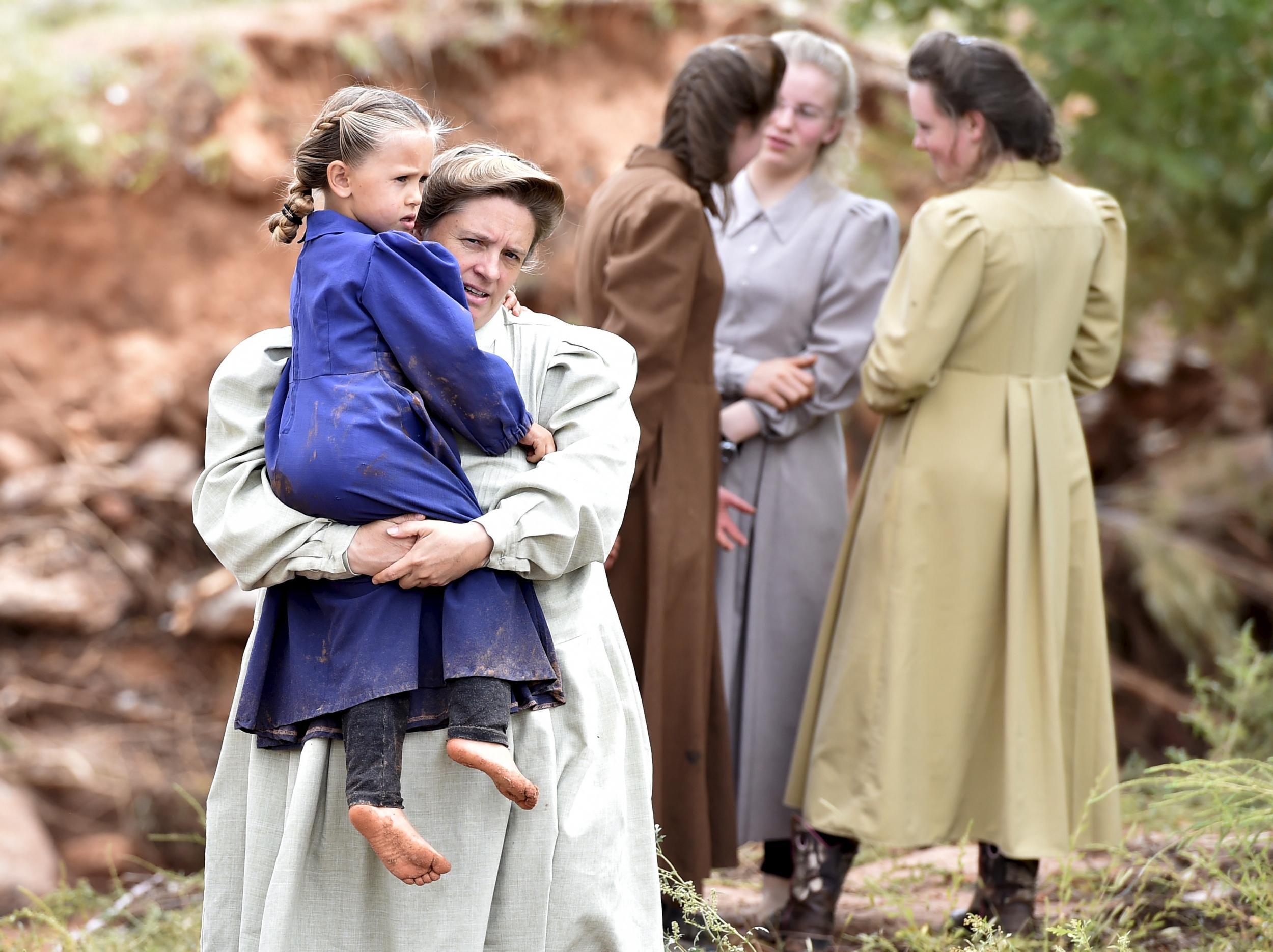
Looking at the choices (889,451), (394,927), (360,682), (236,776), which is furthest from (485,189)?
(889,451)

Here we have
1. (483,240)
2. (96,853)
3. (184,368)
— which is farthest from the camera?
(184,368)

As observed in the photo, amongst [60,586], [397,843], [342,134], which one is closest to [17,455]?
[60,586]

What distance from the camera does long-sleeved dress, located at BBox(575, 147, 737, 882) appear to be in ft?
9.25

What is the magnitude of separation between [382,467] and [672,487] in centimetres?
116

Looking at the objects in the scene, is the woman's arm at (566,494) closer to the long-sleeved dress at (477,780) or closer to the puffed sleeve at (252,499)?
the long-sleeved dress at (477,780)

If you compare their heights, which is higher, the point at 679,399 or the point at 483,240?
the point at 483,240

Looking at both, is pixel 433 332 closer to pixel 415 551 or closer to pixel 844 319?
pixel 415 551

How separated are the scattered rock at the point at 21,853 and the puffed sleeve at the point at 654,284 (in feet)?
11.7

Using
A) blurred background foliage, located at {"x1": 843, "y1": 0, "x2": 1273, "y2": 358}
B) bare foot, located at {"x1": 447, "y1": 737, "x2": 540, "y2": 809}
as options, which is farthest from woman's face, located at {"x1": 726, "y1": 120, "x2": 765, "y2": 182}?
blurred background foliage, located at {"x1": 843, "y1": 0, "x2": 1273, "y2": 358}

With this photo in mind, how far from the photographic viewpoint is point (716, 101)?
9.63 ft

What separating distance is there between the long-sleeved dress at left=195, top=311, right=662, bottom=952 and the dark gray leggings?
0.26 feet

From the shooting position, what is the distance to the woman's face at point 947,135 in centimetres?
304

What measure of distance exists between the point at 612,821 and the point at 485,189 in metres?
1.02

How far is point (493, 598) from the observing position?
74.4 inches
